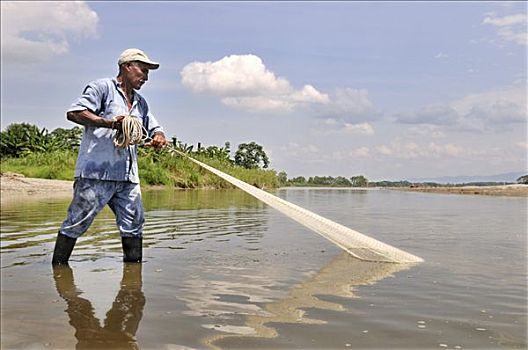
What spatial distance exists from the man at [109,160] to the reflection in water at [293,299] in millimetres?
1263

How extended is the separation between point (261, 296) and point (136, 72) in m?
2.47

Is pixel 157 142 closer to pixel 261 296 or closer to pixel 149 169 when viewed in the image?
pixel 261 296

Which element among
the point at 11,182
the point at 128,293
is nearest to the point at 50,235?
the point at 128,293

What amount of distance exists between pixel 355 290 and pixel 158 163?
40.5 metres

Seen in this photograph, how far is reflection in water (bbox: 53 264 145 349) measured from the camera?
117 inches

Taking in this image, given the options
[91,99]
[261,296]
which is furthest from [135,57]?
[261,296]

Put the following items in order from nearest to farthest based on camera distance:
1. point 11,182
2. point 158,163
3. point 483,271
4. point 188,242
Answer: point 483,271 < point 188,242 < point 11,182 < point 158,163

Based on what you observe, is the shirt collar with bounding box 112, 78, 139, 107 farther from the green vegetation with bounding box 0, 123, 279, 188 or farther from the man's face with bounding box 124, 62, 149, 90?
the green vegetation with bounding box 0, 123, 279, 188

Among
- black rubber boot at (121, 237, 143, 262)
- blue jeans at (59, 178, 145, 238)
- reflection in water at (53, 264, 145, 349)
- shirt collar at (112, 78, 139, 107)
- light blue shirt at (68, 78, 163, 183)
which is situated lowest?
reflection in water at (53, 264, 145, 349)

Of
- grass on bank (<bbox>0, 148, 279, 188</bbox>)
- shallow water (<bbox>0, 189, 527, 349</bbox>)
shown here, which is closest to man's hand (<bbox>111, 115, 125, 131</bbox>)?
shallow water (<bbox>0, 189, 527, 349</bbox>)

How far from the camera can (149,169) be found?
41.2 m

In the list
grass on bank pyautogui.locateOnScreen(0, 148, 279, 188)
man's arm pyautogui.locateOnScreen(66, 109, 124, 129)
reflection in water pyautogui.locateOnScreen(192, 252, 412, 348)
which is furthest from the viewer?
grass on bank pyautogui.locateOnScreen(0, 148, 279, 188)

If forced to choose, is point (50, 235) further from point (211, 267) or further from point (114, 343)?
point (114, 343)

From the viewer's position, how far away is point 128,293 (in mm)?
4129
